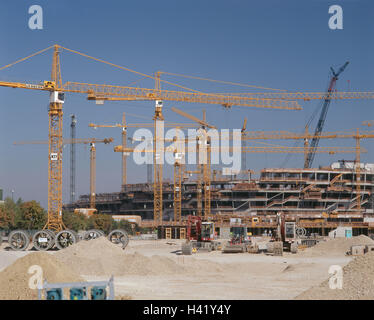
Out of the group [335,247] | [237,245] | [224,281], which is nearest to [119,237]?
[237,245]

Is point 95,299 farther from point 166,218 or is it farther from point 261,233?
point 166,218

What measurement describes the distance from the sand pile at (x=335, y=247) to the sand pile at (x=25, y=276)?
33.9 m

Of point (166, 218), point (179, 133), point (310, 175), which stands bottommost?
point (166, 218)

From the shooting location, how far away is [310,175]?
15525 cm

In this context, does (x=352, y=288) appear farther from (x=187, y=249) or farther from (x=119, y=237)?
(x=119, y=237)

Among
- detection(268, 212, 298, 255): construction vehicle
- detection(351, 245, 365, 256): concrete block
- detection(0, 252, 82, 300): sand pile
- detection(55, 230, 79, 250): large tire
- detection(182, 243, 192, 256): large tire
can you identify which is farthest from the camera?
detection(55, 230, 79, 250): large tire

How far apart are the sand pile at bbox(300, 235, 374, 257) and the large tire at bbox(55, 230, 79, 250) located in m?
24.6

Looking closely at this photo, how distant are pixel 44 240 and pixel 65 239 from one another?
2310 millimetres

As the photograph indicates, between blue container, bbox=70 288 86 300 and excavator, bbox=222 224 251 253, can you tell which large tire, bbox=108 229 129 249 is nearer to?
excavator, bbox=222 224 251 253

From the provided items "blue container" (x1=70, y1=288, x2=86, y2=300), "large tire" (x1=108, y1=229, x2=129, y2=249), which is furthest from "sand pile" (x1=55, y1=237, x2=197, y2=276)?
"large tire" (x1=108, y1=229, x2=129, y2=249)

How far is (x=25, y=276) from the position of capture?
27.3 meters

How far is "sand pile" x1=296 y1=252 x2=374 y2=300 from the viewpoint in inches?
955
